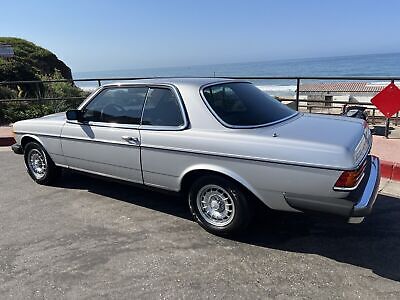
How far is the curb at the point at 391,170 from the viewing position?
5168 millimetres

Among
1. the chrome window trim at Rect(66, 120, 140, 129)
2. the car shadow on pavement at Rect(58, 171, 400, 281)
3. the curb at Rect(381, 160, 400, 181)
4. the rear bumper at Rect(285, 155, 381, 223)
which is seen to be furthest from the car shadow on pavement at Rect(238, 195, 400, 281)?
the chrome window trim at Rect(66, 120, 140, 129)

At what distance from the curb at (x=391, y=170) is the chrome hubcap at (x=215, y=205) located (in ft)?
9.01

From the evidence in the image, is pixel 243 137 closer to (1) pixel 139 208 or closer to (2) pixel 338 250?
(2) pixel 338 250

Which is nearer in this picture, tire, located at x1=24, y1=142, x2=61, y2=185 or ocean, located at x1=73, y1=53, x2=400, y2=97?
tire, located at x1=24, y1=142, x2=61, y2=185

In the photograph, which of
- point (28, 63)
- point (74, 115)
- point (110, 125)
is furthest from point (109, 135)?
point (28, 63)

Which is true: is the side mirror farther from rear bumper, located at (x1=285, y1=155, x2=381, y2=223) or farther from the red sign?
the red sign

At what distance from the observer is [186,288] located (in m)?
3.00

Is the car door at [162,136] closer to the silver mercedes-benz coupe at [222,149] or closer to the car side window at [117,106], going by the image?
the silver mercedes-benz coupe at [222,149]

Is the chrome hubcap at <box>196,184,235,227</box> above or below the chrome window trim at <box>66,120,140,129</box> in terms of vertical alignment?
below

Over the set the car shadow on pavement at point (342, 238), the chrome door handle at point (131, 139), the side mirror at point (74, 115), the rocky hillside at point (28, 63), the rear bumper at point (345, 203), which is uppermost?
the rocky hillside at point (28, 63)

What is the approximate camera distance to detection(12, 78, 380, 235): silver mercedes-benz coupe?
3129 millimetres

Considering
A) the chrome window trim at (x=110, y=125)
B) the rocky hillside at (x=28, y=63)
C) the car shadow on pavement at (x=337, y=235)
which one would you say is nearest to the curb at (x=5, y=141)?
the chrome window trim at (x=110, y=125)

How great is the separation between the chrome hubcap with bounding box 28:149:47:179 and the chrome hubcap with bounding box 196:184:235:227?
8.70ft

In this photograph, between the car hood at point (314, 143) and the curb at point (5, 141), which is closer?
the car hood at point (314, 143)
